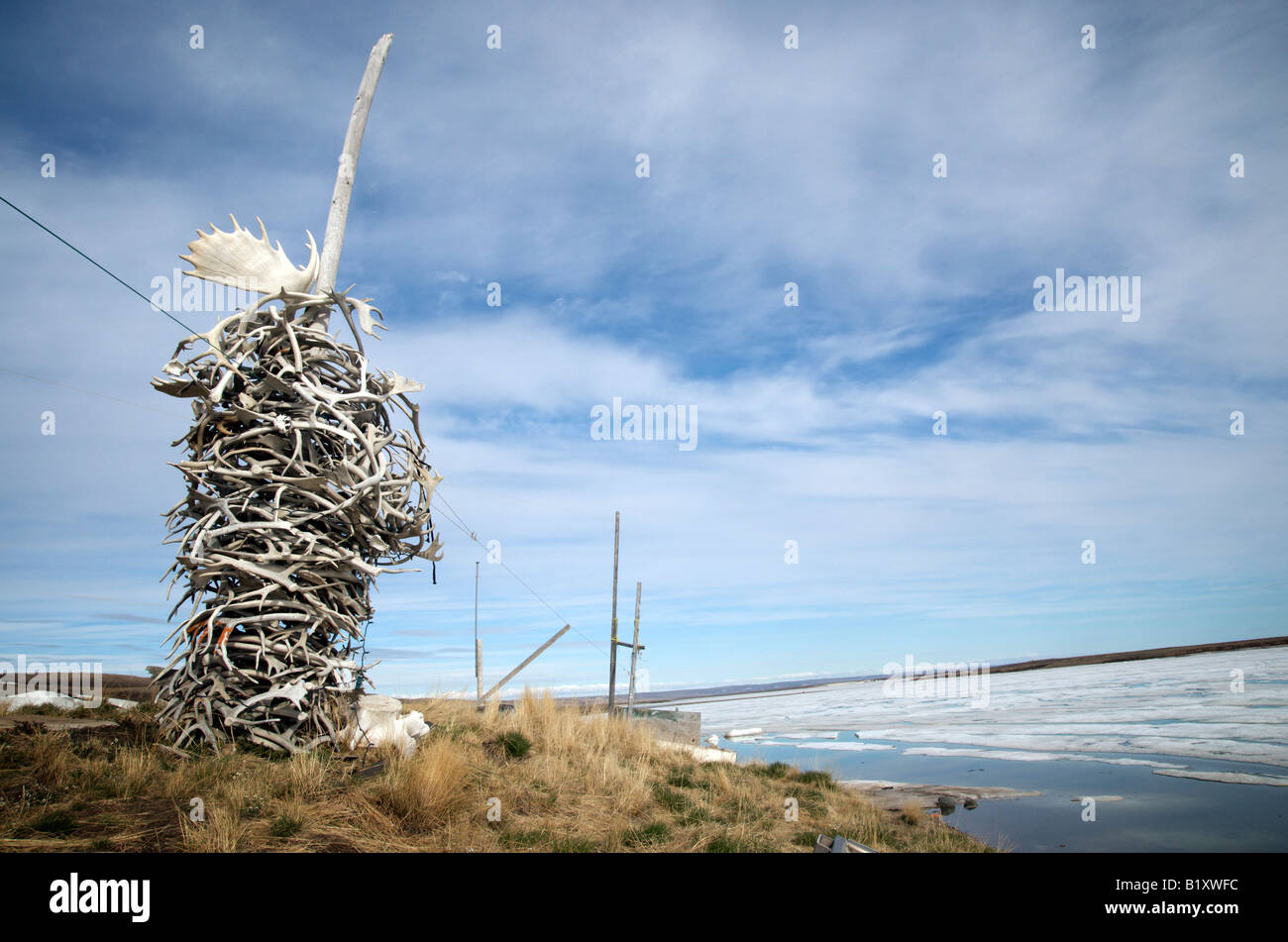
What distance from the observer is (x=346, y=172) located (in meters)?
8.73

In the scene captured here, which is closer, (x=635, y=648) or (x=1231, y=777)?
(x=1231, y=777)

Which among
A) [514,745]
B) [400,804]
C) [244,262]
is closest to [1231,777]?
[514,745]

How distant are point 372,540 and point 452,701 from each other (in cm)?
715

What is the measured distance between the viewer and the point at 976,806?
37.2 ft

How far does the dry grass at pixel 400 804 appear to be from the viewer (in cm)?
480

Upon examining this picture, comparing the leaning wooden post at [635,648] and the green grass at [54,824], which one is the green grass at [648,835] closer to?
the green grass at [54,824]

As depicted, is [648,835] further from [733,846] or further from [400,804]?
[400,804]

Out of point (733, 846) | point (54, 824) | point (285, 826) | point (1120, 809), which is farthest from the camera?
point (1120, 809)

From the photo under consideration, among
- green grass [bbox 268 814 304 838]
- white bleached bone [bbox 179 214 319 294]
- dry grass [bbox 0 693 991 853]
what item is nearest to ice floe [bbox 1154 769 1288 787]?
dry grass [bbox 0 693 991 853]

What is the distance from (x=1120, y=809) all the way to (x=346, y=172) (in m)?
14.2

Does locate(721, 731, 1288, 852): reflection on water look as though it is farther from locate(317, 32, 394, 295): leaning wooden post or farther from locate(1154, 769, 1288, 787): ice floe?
locate(317, 32, 394, 295): leaning wooden post

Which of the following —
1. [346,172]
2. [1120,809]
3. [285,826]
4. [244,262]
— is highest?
[346,172]

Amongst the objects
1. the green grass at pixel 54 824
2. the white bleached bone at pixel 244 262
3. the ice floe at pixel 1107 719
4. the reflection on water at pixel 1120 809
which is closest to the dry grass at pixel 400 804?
the green grass at pixel 54 824

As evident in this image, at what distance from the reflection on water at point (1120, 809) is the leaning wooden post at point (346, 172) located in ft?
36.2
